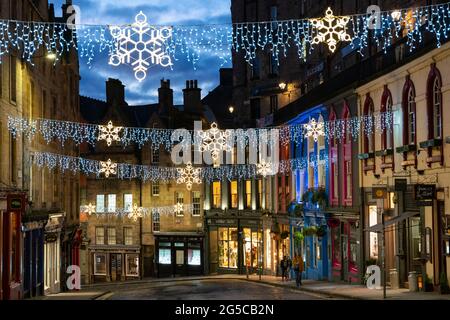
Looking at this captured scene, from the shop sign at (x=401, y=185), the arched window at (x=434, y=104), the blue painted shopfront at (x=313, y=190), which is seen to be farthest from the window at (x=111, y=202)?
the arched window at (x=434, y=104)

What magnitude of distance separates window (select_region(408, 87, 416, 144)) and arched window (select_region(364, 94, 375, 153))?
3.45m

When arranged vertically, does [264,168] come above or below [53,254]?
above

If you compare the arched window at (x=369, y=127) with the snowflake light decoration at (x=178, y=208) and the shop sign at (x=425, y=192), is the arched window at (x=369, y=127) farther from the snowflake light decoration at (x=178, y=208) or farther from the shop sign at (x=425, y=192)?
the snowflake light decoration at (x=178, y=208)

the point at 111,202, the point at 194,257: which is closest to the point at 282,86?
the point at 194,257

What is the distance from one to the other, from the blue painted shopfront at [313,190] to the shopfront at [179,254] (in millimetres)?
14876

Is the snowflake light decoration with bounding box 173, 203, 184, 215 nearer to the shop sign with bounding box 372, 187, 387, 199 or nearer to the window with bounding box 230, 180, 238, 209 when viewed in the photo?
the window with bounding box 230, 180, 238, 209

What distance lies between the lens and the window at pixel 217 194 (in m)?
60.5

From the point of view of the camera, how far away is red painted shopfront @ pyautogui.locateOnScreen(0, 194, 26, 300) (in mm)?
27547

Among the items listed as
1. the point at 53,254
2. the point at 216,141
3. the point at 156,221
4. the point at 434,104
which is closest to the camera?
the point at 434,104

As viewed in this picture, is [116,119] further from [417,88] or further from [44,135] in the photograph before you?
[417,88]

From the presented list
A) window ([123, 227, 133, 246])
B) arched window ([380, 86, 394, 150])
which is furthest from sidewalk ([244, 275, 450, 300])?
window ([123, 227, 133, 246])

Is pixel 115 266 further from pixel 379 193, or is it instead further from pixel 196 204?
pixel 379 193

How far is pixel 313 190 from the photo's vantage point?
42.8 metres

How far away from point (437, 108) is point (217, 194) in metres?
33.5
